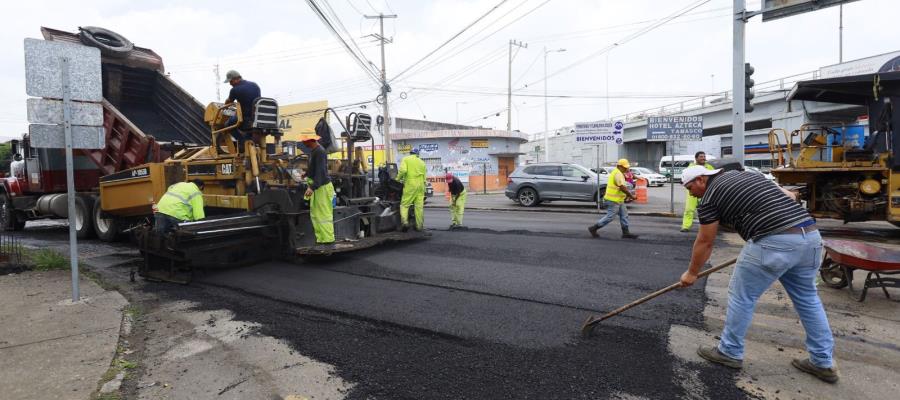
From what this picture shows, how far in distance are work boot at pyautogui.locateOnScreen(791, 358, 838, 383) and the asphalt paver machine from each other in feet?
16.3

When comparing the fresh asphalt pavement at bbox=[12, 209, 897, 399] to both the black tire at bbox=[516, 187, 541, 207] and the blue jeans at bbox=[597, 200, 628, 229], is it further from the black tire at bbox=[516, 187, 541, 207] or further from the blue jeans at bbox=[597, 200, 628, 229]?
the black tire at bbox=[516, 187, 541, 207]

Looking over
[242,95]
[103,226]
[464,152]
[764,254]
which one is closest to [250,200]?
[242,95]

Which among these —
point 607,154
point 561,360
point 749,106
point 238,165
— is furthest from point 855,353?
point 607,154

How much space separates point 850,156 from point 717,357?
24.2 feet

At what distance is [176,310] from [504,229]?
6298 millimetres

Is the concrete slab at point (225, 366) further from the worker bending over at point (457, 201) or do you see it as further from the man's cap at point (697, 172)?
the worker bending over at point (457, 201)

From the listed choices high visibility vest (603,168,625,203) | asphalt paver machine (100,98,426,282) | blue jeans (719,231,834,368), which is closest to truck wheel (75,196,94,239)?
asphalt paver machine (100,98,426,282)

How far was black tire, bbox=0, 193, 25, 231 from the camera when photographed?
11312mm

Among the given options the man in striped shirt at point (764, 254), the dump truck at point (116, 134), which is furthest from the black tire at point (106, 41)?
the man in striped shirt at point (764, 254)

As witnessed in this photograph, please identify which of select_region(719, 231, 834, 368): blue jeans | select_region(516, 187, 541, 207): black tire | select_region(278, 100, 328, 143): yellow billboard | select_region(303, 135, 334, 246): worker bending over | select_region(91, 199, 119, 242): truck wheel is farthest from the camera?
select_region(278, 100, 328, 143): yellow billboard

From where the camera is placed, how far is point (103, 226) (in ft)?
30.1

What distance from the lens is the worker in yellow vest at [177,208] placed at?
5883 mm

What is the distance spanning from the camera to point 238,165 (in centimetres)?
663

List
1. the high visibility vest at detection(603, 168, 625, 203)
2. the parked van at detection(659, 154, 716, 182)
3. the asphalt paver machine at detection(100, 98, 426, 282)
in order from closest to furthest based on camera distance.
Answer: the asphalt paver machine at detection(100, 98, 426, 282) → the high visibility vest at detection(603, 168, 625, 203) → the parked van at detection(659, 154, 716, 182)
